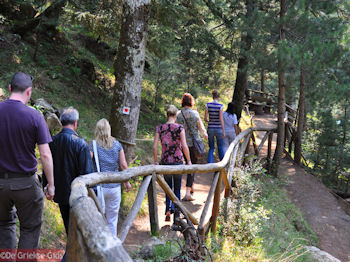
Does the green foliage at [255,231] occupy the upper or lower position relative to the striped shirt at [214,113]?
lower

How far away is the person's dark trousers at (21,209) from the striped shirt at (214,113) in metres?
5.11

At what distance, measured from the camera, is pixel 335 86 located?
9367 millimetres

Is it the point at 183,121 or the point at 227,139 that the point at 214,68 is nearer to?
the point at 227,139

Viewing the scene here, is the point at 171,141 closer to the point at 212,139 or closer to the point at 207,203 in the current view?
the point at 207,203

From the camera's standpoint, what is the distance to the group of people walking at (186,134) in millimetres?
5492

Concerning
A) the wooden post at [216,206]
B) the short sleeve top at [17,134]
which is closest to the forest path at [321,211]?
the wooden post at [216,206]

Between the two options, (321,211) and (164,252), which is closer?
(164,252)

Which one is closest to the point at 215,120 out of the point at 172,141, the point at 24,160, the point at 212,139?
the point at 212,139

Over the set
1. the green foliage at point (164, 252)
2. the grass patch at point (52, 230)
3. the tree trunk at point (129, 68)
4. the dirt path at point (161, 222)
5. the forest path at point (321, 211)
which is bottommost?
the forest path at point (321, 211)

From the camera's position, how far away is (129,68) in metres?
6.12

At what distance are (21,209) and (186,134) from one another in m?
4.01

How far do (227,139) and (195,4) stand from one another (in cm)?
521

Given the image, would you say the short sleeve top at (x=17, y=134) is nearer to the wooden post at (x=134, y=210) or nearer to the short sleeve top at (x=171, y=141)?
the wooden post at (x=134, y=210)

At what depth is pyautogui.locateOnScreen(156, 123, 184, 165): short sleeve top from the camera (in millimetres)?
5473
